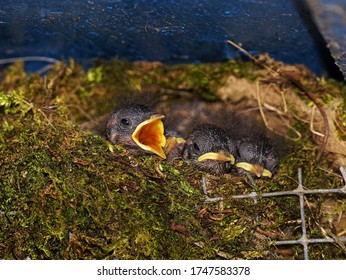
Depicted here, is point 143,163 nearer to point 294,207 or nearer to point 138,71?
point 294,207

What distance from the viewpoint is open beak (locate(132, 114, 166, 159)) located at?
292 cm

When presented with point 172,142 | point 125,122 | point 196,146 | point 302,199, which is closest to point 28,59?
point 125,122

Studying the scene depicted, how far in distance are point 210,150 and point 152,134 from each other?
0.28 metres

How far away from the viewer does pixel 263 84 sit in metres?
3.54

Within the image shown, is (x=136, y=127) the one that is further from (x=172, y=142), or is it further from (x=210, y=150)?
(x=210, y=150)

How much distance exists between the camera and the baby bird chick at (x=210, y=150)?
2.96 metres

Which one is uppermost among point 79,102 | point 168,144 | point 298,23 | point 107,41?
point 298,23

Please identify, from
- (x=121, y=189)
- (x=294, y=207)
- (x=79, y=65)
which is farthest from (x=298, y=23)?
(x=79, y=65)

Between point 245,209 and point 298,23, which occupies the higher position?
point 298,23

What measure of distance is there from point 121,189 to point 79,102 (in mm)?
→ 1165

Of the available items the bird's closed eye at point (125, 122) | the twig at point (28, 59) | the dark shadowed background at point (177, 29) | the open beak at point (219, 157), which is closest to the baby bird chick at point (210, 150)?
the open beak at point (219, 157)

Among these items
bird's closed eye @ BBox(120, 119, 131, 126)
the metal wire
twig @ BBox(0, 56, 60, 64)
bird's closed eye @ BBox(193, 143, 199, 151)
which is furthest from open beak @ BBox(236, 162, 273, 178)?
twig @ BBox(0, 56, 60, 64)

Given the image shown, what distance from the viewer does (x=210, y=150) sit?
2990 mm

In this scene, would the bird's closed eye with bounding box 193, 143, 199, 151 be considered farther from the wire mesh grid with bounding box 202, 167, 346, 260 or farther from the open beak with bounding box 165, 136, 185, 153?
the wire mesh grid with bounding box 202, 167, 346, 260
